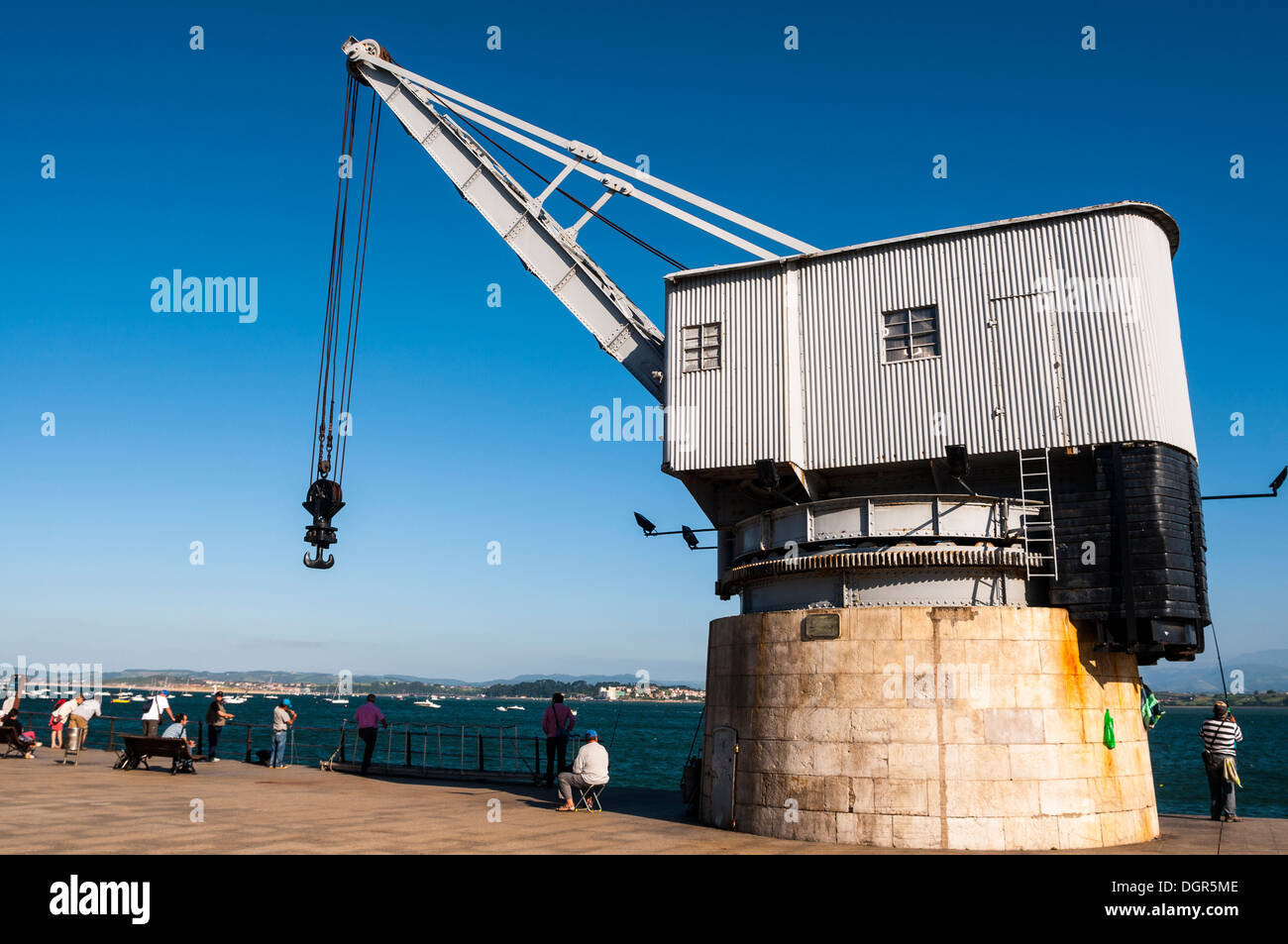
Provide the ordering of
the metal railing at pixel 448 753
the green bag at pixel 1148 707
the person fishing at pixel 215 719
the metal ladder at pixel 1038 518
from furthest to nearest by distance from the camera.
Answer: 1. the person fishing at pixel 215 719
2. the metal railing at pixel 448 753
3. the green bag at pixel 1148 707
4. the metal ladder at pixel 1038 518

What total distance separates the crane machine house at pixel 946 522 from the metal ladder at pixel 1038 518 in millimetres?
53

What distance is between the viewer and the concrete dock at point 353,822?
12750 mm

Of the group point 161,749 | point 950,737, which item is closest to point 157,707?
point 161,749

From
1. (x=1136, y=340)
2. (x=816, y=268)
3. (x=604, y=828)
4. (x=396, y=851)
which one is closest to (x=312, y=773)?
(x=604, y=828)

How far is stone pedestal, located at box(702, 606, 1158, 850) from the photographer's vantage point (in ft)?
47.9

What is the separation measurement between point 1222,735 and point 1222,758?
43cm

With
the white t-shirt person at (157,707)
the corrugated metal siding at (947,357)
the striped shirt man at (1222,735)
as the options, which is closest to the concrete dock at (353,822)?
the striped shirt man at (1222,735)

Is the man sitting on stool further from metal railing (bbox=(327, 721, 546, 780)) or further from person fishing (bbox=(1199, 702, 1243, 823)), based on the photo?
person fishing (bbox=(1199, 702, 1243, 823))

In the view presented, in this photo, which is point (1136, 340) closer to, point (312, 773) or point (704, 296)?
point (704, 296)

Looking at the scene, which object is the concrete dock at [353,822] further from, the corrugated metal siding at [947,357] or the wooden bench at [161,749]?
the corrugated metal siding at [947,357]

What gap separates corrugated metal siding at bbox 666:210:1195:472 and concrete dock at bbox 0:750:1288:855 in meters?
7.09

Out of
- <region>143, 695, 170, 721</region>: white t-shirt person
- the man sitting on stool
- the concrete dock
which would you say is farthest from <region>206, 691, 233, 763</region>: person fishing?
the man sitting on stool

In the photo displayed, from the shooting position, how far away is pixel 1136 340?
1641 cm

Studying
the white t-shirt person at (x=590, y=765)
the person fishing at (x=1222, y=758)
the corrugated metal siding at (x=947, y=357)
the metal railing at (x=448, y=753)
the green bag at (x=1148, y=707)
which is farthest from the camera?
the metal railing at (x=448, y=753)
